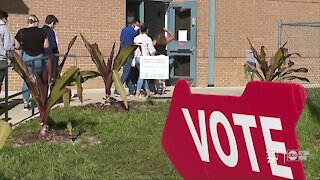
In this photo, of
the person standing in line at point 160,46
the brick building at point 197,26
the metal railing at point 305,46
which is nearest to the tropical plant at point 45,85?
the person standing in line at point 160,46

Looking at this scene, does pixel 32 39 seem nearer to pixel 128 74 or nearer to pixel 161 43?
pixel 128 74

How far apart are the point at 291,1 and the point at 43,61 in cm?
1039

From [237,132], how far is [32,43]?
724 centimetres

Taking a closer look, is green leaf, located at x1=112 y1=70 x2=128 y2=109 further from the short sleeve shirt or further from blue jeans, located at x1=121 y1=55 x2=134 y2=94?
blue jeans, located at x1=121 y1=55 x2=134 y2=94

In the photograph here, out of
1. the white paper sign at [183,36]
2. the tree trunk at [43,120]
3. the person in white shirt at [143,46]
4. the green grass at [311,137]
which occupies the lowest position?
the green grass at [311,137]

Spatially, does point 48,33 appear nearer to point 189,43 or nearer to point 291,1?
point 189,43

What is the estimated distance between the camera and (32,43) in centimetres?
914

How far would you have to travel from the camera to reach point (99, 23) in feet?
45.1

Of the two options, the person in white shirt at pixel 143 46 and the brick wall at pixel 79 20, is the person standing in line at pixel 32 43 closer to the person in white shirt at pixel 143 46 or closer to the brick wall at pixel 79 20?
the person in white shirt at pixel 143 46

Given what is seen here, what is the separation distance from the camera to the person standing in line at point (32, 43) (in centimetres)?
905

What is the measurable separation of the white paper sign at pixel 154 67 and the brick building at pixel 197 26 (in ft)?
10.9

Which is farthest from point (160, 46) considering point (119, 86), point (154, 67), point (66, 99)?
point (66, 99)

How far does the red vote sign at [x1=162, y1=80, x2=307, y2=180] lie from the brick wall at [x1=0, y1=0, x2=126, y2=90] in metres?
10.3

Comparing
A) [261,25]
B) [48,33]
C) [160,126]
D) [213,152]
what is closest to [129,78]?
[48,33]
